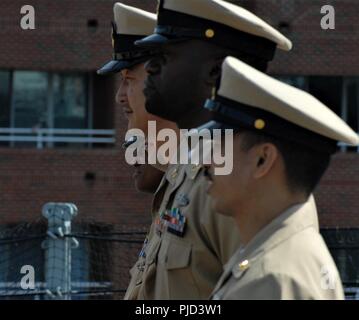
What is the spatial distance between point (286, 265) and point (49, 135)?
18506 mm

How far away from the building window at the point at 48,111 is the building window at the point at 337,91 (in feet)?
12.3

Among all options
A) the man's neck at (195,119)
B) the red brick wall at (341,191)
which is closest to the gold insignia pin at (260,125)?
the man's neck at (195,119)

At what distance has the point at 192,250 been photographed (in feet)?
11.8

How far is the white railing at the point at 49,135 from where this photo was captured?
68.1 feet

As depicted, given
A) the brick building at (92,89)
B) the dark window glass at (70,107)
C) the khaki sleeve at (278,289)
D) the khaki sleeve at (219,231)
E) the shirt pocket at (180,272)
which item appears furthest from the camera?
the dark window glass at (70,107)

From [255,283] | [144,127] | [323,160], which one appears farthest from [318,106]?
[144,127]

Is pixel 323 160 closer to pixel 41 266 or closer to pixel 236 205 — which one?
pixel 236 205

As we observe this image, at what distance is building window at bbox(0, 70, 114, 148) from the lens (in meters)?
20.8

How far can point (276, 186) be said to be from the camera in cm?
279

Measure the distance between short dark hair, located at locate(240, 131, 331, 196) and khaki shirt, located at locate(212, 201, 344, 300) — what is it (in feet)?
Answer: 0.19

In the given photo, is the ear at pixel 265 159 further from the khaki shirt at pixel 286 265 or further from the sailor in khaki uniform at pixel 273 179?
the khaki shirt at pixel 286 265

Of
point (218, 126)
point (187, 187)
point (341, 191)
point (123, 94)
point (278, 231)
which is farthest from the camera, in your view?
point (341, 191)

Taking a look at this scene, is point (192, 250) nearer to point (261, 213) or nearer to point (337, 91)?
point (261, 213)

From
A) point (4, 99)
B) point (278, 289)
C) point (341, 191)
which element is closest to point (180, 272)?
point (278, 289)
